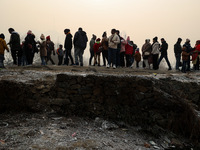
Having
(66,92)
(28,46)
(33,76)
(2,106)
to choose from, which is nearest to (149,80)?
(66,92)

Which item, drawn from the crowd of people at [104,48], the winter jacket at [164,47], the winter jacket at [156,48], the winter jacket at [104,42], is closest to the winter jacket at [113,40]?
the crowd of people at [104,48]

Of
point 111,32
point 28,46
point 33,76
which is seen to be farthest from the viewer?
point 28,46

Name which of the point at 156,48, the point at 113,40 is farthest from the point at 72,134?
the point at 156,48

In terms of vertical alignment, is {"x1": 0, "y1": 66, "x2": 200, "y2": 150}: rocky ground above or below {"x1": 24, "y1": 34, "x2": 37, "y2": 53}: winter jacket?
below

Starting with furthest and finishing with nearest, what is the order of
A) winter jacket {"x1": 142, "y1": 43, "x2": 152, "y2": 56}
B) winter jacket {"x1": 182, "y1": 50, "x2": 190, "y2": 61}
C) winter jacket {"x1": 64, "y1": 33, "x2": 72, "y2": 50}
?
winter jacket {"x1": 142, "y1": 43, "x2": 152, "y2": 56}
winter jacket {"x1": 182, "y1": 50, "x2": 190, "y2": 61}
winter jacket {"x1": 64, "y1": 33, "x2": 72, "y2": 50}

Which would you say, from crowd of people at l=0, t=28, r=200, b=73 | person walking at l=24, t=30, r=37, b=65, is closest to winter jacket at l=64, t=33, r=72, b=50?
crowd of people at l=0, t=28, r=200, b=73

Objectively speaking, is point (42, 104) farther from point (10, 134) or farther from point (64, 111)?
point (10, 134)

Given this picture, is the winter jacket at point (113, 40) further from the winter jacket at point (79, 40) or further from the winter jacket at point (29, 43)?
the winter jacket at point (29, 43)

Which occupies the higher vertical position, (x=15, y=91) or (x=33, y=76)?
(x=33, y=76)

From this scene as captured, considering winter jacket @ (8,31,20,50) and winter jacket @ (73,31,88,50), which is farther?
winter jacket @ (73,31,88,50)

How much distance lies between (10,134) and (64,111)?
172cm

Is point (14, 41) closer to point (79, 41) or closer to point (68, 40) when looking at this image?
point (68, 40)

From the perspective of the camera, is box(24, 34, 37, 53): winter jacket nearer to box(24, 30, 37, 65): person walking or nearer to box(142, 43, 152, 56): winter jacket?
box(24, 30, 37, 65): person walking

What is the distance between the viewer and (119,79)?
17.1 ft
